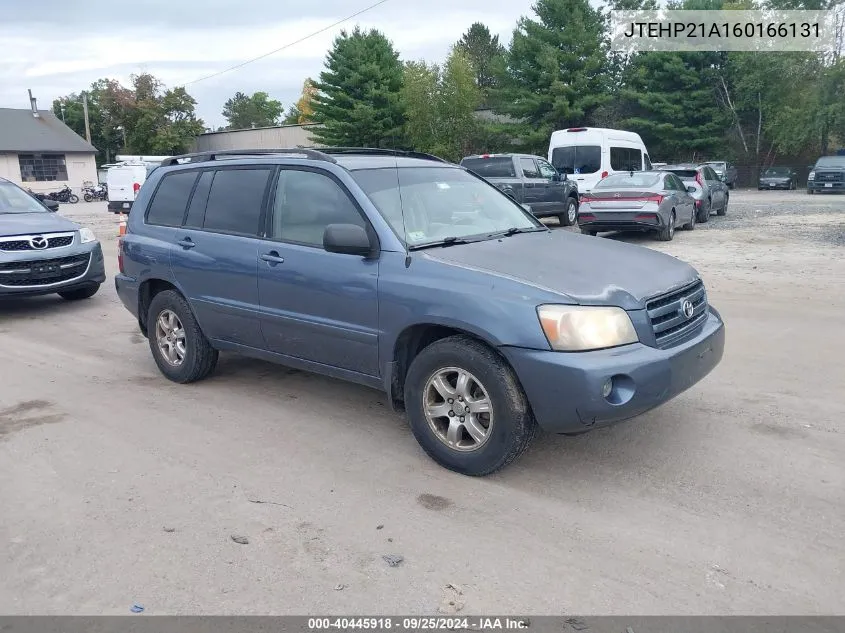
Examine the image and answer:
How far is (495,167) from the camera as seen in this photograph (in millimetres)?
17328

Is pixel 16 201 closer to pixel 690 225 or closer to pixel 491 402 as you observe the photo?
pixel 491 402

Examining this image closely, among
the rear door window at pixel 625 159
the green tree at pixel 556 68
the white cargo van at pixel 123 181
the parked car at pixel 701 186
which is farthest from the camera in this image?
the green tree at pixel 556 68

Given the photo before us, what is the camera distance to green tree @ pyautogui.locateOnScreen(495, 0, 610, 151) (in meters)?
39.6

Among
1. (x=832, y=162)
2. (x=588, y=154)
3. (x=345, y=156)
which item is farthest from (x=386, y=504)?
(x=832, y=162)

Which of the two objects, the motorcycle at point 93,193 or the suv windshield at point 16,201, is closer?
the suv windshield at point 16,201

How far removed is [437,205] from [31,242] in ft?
19.8

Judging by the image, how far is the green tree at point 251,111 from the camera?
388ft

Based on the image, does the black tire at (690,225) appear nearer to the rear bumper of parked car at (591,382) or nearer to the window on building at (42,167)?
the rear bumper of parked car at (591,382)

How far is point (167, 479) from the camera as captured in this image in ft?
13.8

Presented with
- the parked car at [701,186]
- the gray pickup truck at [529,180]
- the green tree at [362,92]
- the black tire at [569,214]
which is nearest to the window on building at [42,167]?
the green tree at [362,92]
